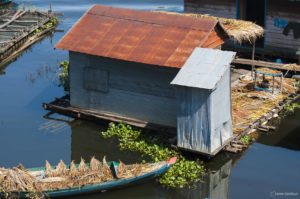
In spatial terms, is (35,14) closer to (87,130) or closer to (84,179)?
(87,130)

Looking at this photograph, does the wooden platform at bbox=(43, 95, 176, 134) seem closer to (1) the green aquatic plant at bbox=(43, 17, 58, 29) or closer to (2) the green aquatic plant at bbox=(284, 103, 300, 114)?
(2) the green aquatic plant at bbox=(284, 103, 300, 114)

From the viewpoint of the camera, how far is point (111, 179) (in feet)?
54.6

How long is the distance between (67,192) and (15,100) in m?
9.53

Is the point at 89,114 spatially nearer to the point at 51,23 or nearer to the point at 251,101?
the point at 251,101

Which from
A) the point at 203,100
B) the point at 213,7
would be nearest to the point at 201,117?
the point at 203,100

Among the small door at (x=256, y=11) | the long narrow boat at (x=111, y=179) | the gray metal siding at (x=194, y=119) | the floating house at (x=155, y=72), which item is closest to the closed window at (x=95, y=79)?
the floating house at (x=155, y=72)

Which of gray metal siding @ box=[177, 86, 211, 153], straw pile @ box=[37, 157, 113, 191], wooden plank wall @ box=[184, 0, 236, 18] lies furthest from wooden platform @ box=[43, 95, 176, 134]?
wooden plank wall @ box=[184, 0, 236, 18]

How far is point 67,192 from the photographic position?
642 inches

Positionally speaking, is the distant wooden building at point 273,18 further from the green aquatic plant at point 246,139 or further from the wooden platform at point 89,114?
the wooden platform at point 89,114

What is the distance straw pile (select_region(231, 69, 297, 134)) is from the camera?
21391 mm

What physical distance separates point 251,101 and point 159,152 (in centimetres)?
574

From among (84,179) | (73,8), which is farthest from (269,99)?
(73,8)

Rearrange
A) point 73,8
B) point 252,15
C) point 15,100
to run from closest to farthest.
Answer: point 15,100 → point 252,15 → point 73,8

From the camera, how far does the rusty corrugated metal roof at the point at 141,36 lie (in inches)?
772
